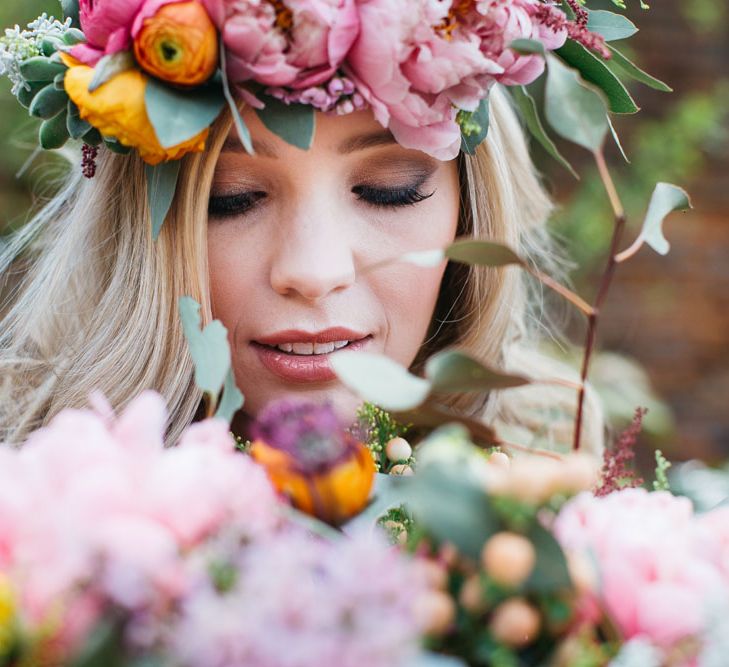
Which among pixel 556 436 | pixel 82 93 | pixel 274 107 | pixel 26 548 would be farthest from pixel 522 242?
pixel 26 548

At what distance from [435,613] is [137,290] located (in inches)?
33.7

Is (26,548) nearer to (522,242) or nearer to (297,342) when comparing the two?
(297,342)

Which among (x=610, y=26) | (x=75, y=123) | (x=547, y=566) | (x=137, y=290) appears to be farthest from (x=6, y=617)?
(x=610, y=26)

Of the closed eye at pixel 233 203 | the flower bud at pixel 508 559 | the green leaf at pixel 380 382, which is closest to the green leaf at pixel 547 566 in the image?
the flower bud at pixel 508 559

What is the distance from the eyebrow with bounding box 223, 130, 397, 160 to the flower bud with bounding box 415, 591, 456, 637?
2.18 feet

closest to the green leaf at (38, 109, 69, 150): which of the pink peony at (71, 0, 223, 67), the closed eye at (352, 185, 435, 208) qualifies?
the pink peony at (71, 0, 223, 67)

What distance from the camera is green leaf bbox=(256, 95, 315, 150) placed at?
0.92 metres

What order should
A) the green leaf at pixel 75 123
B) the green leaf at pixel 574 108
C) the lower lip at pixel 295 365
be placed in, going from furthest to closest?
1. the lower lip at pixel 295 365
2. the green leaf at pixel 75 123
3. the green leaf at pixel 574 108

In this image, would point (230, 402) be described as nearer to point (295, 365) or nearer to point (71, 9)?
point (295, 365)

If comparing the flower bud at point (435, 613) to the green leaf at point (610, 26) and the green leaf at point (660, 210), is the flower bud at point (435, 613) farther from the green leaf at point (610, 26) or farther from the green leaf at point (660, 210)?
the green leaf at point (610, 26)

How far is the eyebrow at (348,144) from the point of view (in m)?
1.03

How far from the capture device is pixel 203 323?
1.12 metres

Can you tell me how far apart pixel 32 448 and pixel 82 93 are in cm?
51

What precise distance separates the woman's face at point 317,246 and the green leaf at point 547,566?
58 centimetres
